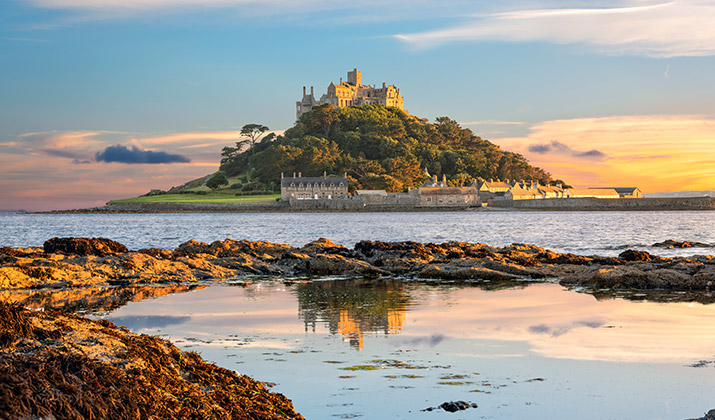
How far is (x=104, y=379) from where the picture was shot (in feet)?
15.3

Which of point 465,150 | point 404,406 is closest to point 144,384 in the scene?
point 404,406

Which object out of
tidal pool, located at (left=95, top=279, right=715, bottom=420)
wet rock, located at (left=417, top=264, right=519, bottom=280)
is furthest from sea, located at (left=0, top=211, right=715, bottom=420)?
wet rock, located at (left=417, top=264, right=519, bottom=280)

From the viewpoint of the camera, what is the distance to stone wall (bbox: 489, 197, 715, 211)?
497 feet

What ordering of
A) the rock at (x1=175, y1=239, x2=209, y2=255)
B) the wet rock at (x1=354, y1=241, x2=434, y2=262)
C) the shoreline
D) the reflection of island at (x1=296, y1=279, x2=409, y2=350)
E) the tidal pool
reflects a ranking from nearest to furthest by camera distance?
the shoreline < the tidal pool < the reflection of island at (x1=296, y1=279, x2=409, y2=350) < the wet rock at (x1=354, y1=241, x2=434, y2=262) < the rock at (x1=175, y1=239, x2=209, y2=255)

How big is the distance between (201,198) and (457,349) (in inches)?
6690

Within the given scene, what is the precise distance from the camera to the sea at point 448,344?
19.2 feet

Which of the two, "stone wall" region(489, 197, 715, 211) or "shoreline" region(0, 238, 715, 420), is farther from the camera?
"stone wall" region(489, 197, 715, 211)

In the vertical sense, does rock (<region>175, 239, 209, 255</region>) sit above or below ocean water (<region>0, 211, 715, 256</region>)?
above

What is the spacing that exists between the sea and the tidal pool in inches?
0.8

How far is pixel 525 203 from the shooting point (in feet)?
502

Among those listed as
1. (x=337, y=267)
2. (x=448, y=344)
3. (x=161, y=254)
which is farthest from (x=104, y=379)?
(x=161, y=254)

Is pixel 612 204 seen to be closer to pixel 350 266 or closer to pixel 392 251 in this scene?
pixel 392 251

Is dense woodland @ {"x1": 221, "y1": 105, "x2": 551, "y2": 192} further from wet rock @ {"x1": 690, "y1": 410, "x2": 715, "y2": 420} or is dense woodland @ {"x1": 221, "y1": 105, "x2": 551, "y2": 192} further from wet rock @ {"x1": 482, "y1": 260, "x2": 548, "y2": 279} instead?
wet rock @ {"x1": 690, "y1": 410, "x2": 715, "y2": 420}

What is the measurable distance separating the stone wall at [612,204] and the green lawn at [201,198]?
54.4 m
